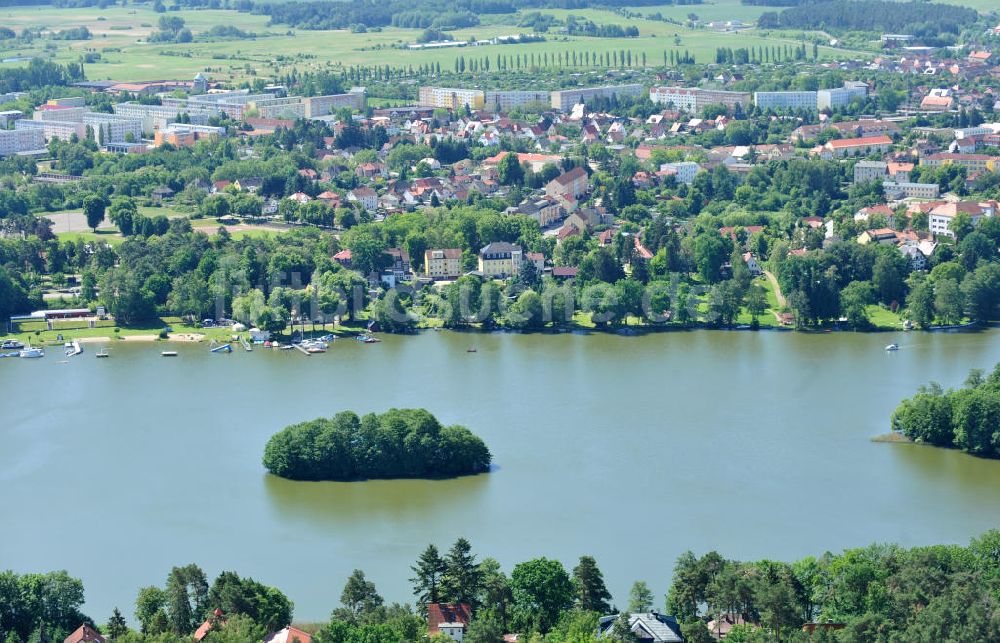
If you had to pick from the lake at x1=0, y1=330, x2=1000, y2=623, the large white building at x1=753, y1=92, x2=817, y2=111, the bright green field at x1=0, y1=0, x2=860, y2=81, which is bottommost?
the lake at x1=0, y1=330, x2=1000, y2=623

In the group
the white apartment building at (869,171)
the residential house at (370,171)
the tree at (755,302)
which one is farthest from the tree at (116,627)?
the white apartment building at (869,171)

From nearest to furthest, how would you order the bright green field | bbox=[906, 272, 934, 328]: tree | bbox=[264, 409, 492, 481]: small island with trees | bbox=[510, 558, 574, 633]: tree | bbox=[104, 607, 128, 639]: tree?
1. bbox=[104, 607, 128, 639]: tree
2. bbox=[510, 558, 574, 633]: tree
3. bbox=[264, 409, 492, 481]: small island with trees
4. bbox=[906, 272, 934, 328]: tree
5. the bright green field

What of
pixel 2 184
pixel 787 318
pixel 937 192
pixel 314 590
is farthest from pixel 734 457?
pixel 2 184

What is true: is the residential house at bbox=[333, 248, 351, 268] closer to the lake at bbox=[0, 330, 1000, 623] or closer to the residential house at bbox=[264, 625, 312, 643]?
the lake at bbox=[0, 330, 1000, 623]

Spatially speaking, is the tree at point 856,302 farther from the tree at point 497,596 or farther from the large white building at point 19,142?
the large white building at point 19,142

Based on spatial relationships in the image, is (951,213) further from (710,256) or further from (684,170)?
(684,170)

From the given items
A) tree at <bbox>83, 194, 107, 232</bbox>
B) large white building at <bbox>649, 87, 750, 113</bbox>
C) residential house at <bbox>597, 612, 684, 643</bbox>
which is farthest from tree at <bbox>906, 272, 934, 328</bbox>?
large white building at <bbox>649, 87, 750, 113</bbox>
